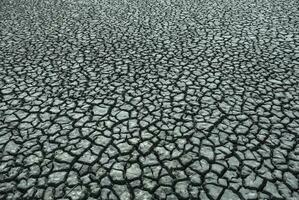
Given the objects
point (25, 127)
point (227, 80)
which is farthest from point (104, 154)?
point (227, 80)

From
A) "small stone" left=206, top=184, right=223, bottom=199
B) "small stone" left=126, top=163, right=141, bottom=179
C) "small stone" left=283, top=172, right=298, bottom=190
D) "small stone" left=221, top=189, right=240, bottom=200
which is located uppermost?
"small stone" left=126, top=163, right=141, bottom=179

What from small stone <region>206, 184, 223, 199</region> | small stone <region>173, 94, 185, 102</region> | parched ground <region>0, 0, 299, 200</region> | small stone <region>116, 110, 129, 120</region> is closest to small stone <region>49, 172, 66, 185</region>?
parched ground <region>0, 0, 299, 200</region>

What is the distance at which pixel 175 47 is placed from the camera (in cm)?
460

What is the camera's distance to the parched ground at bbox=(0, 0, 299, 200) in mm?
2461

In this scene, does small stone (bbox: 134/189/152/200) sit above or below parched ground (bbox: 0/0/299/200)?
below

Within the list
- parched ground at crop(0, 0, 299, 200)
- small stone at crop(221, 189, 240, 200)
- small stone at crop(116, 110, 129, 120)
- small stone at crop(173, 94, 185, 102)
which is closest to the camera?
small stone at crop(221, 189, 240, 200)

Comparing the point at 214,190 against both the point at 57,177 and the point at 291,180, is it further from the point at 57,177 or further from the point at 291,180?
the point at 57,177

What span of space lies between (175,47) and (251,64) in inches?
46.3

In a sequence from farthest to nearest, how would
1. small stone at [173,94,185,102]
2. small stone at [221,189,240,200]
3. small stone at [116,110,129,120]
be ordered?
1. small stone at [173,94,185,102]
2. small stone at [116,110,129,120]
3. small stone at [221,189,240,200]

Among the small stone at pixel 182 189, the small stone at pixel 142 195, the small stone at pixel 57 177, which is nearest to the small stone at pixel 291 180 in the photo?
the small stone at pixel 182 189

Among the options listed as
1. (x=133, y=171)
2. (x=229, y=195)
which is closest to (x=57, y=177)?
(x=133, y=171)

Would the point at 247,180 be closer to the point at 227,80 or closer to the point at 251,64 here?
the point at 227,80

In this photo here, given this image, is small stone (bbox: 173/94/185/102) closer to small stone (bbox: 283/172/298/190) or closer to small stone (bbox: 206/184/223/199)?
small stone (bbox: 206/184/223/199)

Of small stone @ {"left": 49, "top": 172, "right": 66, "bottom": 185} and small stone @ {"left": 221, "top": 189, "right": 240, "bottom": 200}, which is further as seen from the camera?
small stone @ {"left": 49, "top": 172, "right": 66, "bottom": 185}
